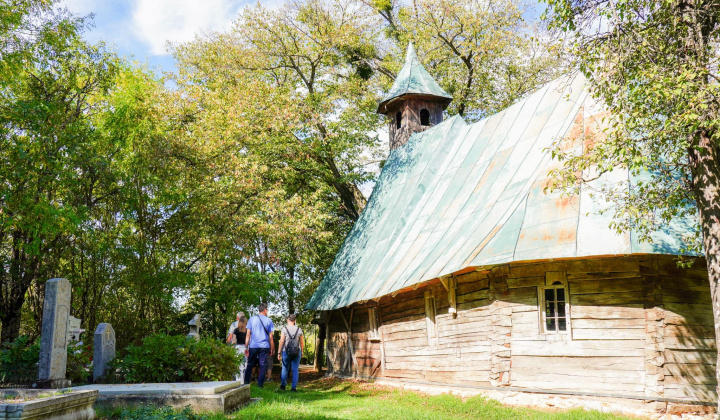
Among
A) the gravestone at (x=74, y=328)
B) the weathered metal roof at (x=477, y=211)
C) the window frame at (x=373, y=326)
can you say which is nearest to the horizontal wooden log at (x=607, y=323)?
the weathered metal roof at (x=477, y=211)

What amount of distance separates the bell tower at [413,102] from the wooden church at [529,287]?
18.1 ft

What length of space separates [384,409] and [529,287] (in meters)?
3.63

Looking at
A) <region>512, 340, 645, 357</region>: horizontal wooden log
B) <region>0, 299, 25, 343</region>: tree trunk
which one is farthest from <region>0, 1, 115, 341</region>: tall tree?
<region>512, 340, 645, 357</region>: horizontal wooden log

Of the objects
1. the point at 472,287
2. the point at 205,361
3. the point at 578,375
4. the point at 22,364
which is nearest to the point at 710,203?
the point at 578,375

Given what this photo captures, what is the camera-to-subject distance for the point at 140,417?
6418 millimetres

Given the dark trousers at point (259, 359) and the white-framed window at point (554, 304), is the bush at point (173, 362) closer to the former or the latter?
the dark trousers at point (259, 359)

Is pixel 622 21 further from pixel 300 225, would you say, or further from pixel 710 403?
pixel 300 225

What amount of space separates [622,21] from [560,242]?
13.1ft

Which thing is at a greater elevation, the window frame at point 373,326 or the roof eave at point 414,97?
the roof eave at point 414,97

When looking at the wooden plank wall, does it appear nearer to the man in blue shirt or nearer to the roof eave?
the man in blue shirt

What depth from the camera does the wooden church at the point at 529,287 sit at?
385 inches

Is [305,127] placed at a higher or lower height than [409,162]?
higher

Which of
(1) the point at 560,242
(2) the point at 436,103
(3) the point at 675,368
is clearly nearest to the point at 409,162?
(2) the point at 436,103

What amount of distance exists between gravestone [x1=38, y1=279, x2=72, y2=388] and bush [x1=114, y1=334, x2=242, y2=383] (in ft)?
3.69
